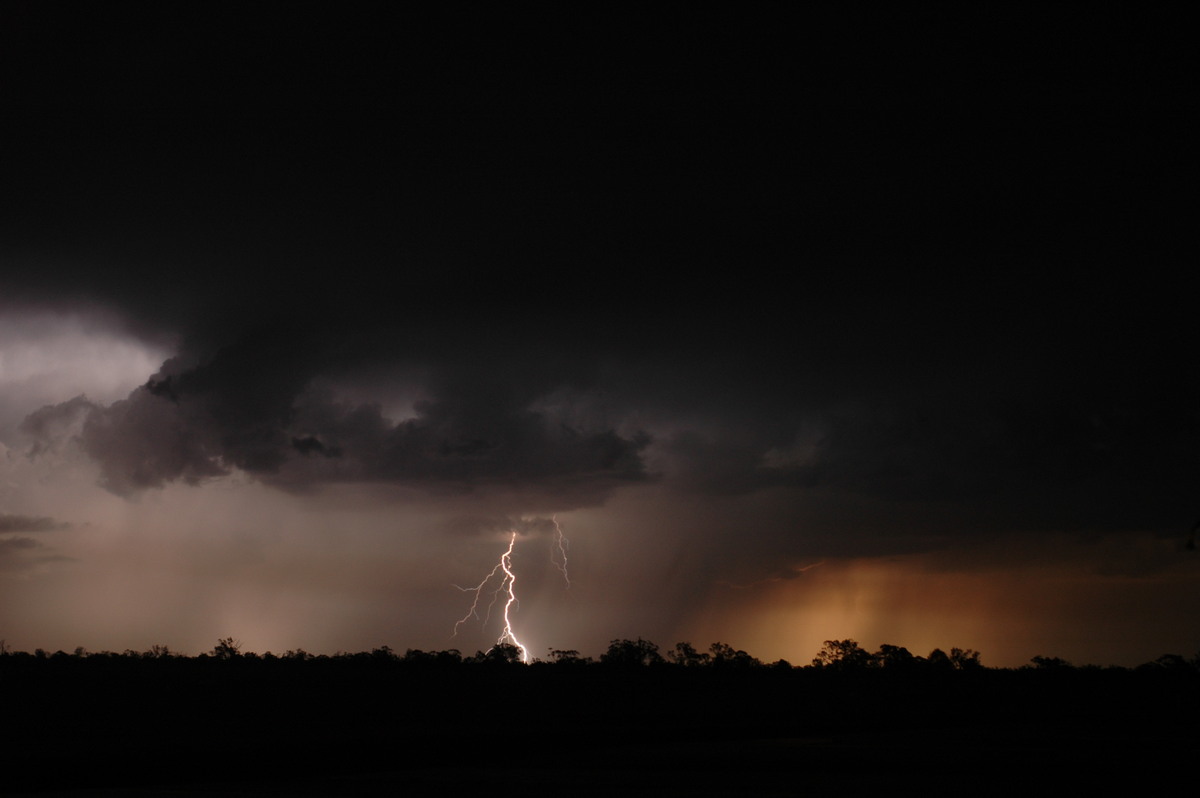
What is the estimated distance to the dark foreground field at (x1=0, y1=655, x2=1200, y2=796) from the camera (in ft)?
84.0

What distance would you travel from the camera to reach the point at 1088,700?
7344 centimetres

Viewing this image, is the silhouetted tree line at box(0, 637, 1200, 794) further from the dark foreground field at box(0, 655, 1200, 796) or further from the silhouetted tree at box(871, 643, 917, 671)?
the silhouetted tree at box(871, 643, 917, 671)

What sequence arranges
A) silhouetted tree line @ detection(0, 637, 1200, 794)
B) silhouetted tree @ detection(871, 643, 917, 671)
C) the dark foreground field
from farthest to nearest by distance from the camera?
silhouetted tree @ detection(871, 643, 917, 671)
silhouetted tree line @ detection(0, 637, 1200, 794)
the dark foreground field

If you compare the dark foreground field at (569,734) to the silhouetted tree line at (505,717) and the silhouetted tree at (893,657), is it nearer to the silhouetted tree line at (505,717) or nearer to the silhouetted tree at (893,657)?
the silhouetted tree line at (505,717)

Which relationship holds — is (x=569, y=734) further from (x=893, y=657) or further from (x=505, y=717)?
(x=893, y=657)

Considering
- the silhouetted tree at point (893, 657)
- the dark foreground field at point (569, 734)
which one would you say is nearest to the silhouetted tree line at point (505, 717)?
the dark foreground field at point (569, 734)

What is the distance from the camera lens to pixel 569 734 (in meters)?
43.2

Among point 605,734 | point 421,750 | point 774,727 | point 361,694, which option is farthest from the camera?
point 361,694

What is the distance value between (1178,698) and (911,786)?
2489 inches

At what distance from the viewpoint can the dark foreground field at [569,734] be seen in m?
25.6

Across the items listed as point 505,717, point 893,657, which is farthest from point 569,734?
point 893,657

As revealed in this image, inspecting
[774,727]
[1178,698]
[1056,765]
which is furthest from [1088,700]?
[1056,765]

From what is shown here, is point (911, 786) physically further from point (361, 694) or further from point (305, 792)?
point (361, 694)

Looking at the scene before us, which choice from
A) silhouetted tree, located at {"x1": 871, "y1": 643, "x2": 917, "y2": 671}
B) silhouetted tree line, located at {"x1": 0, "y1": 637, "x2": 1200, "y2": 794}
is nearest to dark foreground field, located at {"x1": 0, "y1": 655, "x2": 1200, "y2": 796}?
silhouetted tree line, located at {"x1": 0, "y1": 637, "x2": 1200, "y2": 794}
